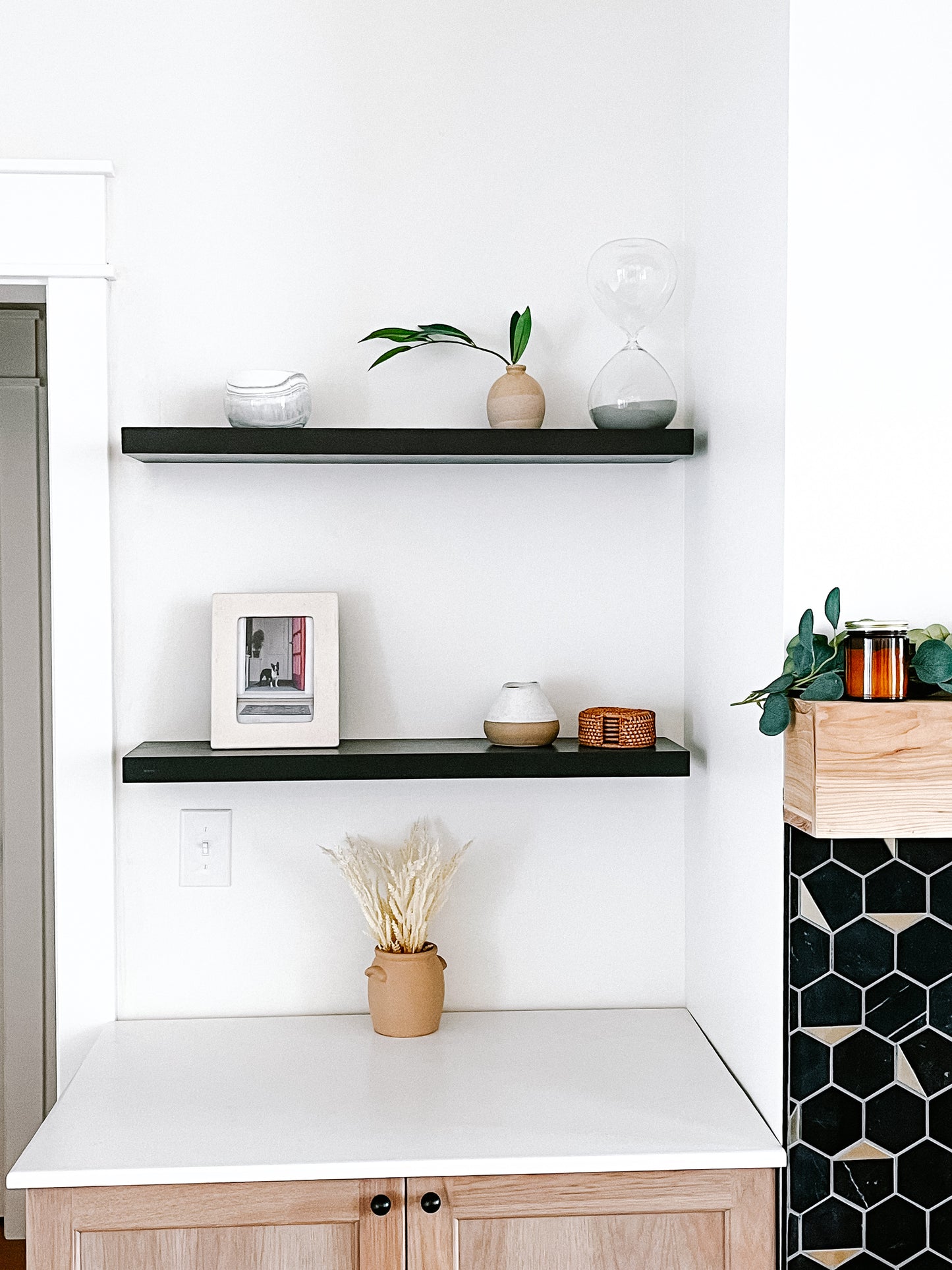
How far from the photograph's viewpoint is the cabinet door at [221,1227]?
4.59 ft

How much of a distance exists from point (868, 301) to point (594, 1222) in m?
1.17

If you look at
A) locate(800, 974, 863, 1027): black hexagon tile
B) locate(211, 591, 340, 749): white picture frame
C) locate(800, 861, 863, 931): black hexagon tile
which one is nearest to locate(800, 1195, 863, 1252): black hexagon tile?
locate(800, 974, 863, 1027): black hexagon tile

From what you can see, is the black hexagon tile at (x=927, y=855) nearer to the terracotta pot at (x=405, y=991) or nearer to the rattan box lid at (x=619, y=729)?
the rattan box lid at (x=619, y=729)

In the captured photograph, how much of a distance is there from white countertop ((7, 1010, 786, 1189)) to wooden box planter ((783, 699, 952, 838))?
449 mm

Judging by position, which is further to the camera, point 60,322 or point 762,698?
point 60,322

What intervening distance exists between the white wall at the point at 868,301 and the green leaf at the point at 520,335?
543 mm

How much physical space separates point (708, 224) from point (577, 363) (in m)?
0.30

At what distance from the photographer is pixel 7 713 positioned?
9.43ft

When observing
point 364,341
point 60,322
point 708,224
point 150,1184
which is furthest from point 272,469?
point 150,1184

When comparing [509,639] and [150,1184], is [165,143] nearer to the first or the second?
[509,639]

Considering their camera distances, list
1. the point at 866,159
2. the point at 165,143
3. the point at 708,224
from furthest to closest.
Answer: the point at 165,143 < the point at 708,224 < the point at 866,159

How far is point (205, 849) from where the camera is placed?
1889mm

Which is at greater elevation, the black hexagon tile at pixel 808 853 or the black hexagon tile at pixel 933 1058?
the black hexagon tile at pixel 808 853

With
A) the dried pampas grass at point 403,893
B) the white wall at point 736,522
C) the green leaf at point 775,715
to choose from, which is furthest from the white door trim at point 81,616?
the green leaf at point 775,715
